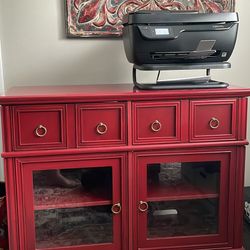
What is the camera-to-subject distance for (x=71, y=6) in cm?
200

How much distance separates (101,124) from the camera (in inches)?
63.9

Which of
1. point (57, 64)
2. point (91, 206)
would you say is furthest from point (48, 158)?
point (57, 64)

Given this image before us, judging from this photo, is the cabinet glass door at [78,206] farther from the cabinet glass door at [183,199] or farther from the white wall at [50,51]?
the white wall at [50,51]

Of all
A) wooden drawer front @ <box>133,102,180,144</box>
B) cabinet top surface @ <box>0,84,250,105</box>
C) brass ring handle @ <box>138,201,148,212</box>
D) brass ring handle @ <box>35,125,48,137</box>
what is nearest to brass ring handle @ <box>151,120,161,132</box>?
wooden drawer front @ <box>133,102,180,144</box>

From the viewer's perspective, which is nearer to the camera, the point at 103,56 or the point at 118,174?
the point at 118,174

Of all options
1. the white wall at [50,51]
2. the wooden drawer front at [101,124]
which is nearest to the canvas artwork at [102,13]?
the white wall at [50,51]

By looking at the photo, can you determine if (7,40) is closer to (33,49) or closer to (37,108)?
(33,49)

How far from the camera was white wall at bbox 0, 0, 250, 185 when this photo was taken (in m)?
2.00

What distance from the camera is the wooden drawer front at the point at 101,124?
63.3 inches

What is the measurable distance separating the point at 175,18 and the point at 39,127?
737 millimetres

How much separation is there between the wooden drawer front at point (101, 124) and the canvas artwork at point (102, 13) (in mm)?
597

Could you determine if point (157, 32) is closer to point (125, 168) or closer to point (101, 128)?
point (101, 128)

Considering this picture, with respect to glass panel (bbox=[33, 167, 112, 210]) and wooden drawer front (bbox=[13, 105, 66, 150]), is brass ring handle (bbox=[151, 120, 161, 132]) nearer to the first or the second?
glass panel (bbox=[33, 167, 112, 210])

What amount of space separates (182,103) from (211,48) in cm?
29
